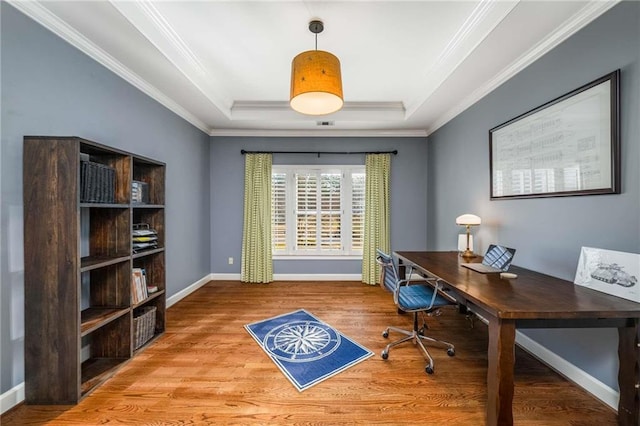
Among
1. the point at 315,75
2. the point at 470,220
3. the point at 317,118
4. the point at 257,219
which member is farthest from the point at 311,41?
the point at 257,219

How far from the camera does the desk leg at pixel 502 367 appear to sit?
1.30m

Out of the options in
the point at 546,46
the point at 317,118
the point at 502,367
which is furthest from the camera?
the point at 317,118

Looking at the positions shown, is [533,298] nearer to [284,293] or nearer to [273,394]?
[273,394]

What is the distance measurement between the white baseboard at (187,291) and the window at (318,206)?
121 cm

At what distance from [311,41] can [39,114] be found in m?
2.12

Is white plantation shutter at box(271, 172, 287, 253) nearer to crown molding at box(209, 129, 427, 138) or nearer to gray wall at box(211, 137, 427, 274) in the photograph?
gray wall at box(211, 137, 427, 274)

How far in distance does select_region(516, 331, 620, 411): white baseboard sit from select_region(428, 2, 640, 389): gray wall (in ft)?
0.14

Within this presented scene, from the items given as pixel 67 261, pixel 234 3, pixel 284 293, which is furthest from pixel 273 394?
pixel 234 3

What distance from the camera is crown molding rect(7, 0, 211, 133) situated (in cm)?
164

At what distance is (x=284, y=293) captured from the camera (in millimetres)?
3738

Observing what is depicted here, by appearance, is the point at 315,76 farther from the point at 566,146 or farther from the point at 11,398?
the point at 11,398

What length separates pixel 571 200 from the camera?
1.84 m

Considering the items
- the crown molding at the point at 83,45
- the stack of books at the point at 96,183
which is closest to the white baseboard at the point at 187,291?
the stack of books at the point at 96,183

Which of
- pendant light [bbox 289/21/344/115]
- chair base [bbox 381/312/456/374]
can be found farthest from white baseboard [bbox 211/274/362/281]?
pendant light [bbox 289/21/344/115]
